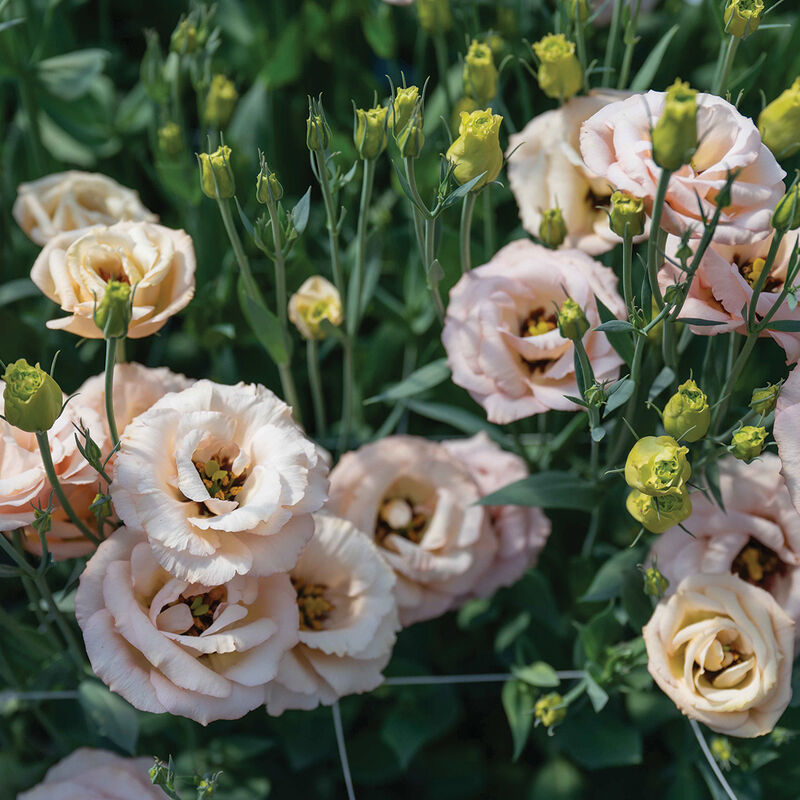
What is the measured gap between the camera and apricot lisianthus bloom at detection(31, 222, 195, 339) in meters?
0.58

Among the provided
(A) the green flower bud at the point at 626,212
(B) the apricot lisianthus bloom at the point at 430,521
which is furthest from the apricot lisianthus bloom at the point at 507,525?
(A) the green flower bud at the point at 626,212

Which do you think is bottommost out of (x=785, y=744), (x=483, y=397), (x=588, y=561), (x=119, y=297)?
(x=785, y=744)

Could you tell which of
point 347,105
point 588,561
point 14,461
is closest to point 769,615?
point 588,561

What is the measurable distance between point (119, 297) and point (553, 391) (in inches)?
10.3

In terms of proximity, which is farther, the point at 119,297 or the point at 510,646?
the point at 510,646

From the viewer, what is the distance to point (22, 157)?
0.91 m

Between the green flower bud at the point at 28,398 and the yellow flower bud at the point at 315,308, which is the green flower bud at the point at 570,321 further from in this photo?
the green flower bud at the point at 28,398

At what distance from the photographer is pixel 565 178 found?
2.19ft

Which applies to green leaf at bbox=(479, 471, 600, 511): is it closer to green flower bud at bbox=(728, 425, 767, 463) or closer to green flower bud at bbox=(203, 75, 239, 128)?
green flower bud at bbox=(728, 425, 767, 463)

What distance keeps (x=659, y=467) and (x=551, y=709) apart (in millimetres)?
223

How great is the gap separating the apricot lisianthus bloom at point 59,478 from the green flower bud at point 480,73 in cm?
33

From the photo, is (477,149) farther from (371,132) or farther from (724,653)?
(724,653)

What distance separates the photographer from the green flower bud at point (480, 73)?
0.63 meters

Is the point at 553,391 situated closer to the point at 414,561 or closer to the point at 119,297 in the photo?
the point at 414,561
